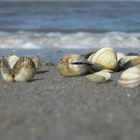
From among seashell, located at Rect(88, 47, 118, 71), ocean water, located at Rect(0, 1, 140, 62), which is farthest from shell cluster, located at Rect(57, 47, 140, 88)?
ocean water, located at Rect(0, 1, 140, 62)

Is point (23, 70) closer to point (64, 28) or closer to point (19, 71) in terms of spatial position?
point (19, 71)

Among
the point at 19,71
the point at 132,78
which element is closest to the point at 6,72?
the point at 19,71

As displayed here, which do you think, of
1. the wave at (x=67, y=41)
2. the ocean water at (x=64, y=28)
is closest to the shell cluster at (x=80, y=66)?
the ocean water at (x=64, y=28)

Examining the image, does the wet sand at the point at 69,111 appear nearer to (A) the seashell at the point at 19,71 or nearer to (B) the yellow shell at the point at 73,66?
(A) the seashell at the point at 19,71

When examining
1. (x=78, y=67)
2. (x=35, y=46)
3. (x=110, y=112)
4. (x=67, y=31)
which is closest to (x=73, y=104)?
(x=110, y=112)

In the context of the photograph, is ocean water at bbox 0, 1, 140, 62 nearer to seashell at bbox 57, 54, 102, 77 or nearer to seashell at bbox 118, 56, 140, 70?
seashell at bbox 118, 56, 140, 70

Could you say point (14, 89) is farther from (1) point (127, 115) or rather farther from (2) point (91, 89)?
(1) point (127, 115)
